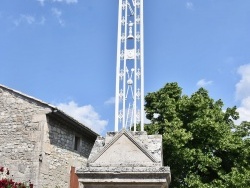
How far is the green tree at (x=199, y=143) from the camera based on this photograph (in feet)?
50.4

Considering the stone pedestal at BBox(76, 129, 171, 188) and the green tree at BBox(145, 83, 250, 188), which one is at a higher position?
the green tree at BBox(145, 83, 250, 188)

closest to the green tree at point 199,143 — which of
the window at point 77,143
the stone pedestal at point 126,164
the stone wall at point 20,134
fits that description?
the window at point 77,143

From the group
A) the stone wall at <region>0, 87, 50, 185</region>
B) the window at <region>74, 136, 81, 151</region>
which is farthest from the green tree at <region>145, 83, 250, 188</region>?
the stone wall at <region>0, 87, 50, 185</region>

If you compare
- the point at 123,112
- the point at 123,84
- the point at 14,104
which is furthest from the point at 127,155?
the point at 14,104

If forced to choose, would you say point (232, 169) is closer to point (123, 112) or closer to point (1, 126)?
point (1, 126)

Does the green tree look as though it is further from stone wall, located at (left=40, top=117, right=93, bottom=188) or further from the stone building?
the stone building

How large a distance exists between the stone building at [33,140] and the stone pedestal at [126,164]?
7.60 metres

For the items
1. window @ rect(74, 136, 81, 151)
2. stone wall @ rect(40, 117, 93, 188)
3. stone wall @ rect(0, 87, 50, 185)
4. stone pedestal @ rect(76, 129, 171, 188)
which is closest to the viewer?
stone pedestal @ rect(76, 129, 171, 188)

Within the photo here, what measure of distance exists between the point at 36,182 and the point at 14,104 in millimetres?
3037

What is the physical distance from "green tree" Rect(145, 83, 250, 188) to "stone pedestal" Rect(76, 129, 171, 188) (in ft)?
34.3

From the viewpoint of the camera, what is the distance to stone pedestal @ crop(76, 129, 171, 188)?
4676 mm

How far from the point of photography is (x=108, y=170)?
476 centimetres

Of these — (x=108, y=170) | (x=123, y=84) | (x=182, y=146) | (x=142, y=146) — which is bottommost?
(x=108, y=170)

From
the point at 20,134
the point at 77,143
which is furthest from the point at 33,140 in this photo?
the point at 77,143
